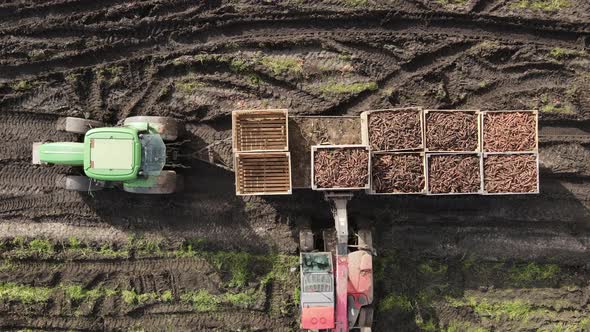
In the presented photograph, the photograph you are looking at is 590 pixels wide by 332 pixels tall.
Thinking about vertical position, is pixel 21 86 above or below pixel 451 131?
above

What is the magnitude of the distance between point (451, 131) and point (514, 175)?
4.01ft

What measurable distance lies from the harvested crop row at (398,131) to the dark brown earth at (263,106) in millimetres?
743

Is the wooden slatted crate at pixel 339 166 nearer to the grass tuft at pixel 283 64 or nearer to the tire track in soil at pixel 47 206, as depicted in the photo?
the grass tuft at pixel 283 64

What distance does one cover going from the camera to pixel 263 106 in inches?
299

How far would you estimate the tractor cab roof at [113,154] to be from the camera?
21.2 feet

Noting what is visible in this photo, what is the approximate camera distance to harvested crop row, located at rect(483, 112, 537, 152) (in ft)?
22.7

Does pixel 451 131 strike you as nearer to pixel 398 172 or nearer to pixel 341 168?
pixel 398 172

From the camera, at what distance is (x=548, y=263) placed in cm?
773

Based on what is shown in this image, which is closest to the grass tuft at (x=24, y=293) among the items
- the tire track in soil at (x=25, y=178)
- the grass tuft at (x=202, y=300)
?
the tire track in soil at (x=25, y=178)

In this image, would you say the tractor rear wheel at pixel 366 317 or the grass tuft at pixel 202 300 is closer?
the tractor rear wheel at pixel 366 317

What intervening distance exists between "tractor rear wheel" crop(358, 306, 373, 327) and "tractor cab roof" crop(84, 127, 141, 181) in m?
4.34

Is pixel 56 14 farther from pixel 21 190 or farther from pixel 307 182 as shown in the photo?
pixel 307 182

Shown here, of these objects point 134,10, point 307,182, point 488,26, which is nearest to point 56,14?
point 134,10

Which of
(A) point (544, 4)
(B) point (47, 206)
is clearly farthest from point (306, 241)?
(A) point (544, 4)
